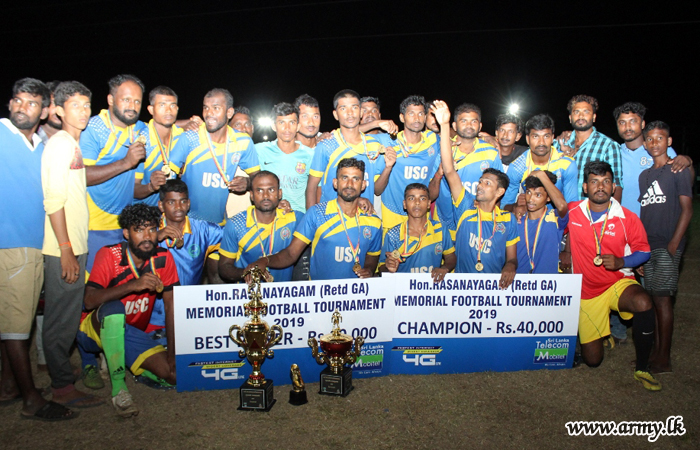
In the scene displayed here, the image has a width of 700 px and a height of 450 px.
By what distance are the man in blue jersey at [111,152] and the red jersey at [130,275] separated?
600 millimetres

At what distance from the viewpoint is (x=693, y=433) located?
430cm

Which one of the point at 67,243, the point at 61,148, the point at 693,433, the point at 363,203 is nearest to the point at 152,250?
the point at 67,243

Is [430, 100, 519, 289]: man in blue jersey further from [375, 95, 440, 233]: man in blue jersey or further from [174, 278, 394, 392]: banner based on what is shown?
[174, 278, 394, 392]: banner

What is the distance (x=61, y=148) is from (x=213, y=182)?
1925 mm

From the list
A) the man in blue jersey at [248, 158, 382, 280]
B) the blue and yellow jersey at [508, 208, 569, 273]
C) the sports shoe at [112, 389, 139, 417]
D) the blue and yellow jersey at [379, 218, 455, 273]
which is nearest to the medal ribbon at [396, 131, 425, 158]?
the blue and yellow jersey at [379, 218, 455, 273]

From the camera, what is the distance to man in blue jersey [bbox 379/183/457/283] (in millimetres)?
5824

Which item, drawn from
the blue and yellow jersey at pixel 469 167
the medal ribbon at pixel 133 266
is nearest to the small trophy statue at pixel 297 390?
the medal ribbon at pixel 133 266

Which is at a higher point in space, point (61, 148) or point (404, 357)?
point (61, 148)

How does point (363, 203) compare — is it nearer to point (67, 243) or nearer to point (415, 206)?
point (415, 206)

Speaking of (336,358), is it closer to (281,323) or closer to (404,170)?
(281,323)

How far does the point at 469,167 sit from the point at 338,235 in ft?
6.73

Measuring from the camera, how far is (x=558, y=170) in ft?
20.9

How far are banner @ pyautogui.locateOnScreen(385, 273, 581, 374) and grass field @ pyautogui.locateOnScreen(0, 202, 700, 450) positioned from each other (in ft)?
0.55

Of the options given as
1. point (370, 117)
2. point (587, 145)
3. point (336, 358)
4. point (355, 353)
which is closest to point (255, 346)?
point (336, 358)
